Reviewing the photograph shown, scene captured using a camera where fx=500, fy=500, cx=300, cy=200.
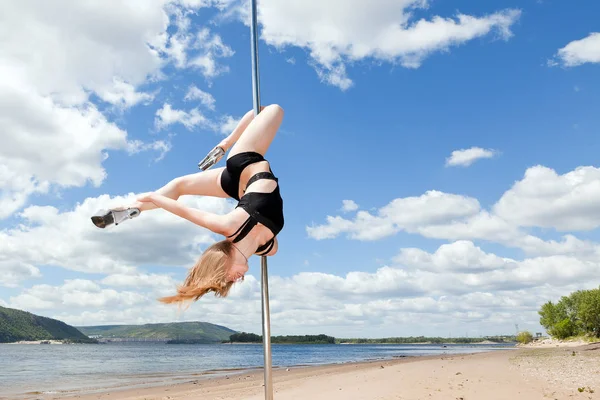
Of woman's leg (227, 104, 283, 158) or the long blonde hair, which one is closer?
the long blonde hair

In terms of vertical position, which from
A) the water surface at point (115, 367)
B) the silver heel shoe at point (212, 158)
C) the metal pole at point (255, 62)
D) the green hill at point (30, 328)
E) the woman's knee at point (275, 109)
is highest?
the green hill at point (30, 328)

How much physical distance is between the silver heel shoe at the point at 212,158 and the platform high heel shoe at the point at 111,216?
64cm

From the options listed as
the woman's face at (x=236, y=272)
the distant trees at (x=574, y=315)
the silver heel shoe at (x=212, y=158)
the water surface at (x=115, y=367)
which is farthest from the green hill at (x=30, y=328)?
the woman's face at (x=236, y=272)

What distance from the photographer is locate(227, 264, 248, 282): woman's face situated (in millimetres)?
2500

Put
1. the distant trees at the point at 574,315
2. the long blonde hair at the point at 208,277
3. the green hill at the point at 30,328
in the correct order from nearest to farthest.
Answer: the long blonde hair at the point at 208,277 < the distant trees at the point at 574,315 < the green hill at the point at 30,328

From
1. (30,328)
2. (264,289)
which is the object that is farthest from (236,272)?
(30,328)

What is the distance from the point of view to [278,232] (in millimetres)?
2715

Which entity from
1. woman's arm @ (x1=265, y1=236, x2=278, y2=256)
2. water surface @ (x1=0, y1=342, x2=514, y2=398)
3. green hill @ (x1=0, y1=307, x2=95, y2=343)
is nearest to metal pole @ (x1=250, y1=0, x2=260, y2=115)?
woman's arm @ (x1=265, y1=236, x2=278, y2=256)

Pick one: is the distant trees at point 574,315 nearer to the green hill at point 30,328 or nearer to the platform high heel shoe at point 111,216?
the platform high heel shoe at point 111,216

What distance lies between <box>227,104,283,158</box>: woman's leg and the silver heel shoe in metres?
0.24

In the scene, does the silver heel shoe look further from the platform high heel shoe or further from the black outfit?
the platform high heel shoe

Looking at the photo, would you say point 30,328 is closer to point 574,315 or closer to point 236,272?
point 574,315

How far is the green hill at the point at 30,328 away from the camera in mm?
108625

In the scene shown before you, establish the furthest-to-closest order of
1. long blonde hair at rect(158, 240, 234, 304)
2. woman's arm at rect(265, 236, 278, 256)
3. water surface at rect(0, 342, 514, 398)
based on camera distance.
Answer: water surface at rect(0, 342, 514, 398), woman's arm at rect(265, 236, 278, 256), long blonde hair at rect(158, 240, 234, 304)
